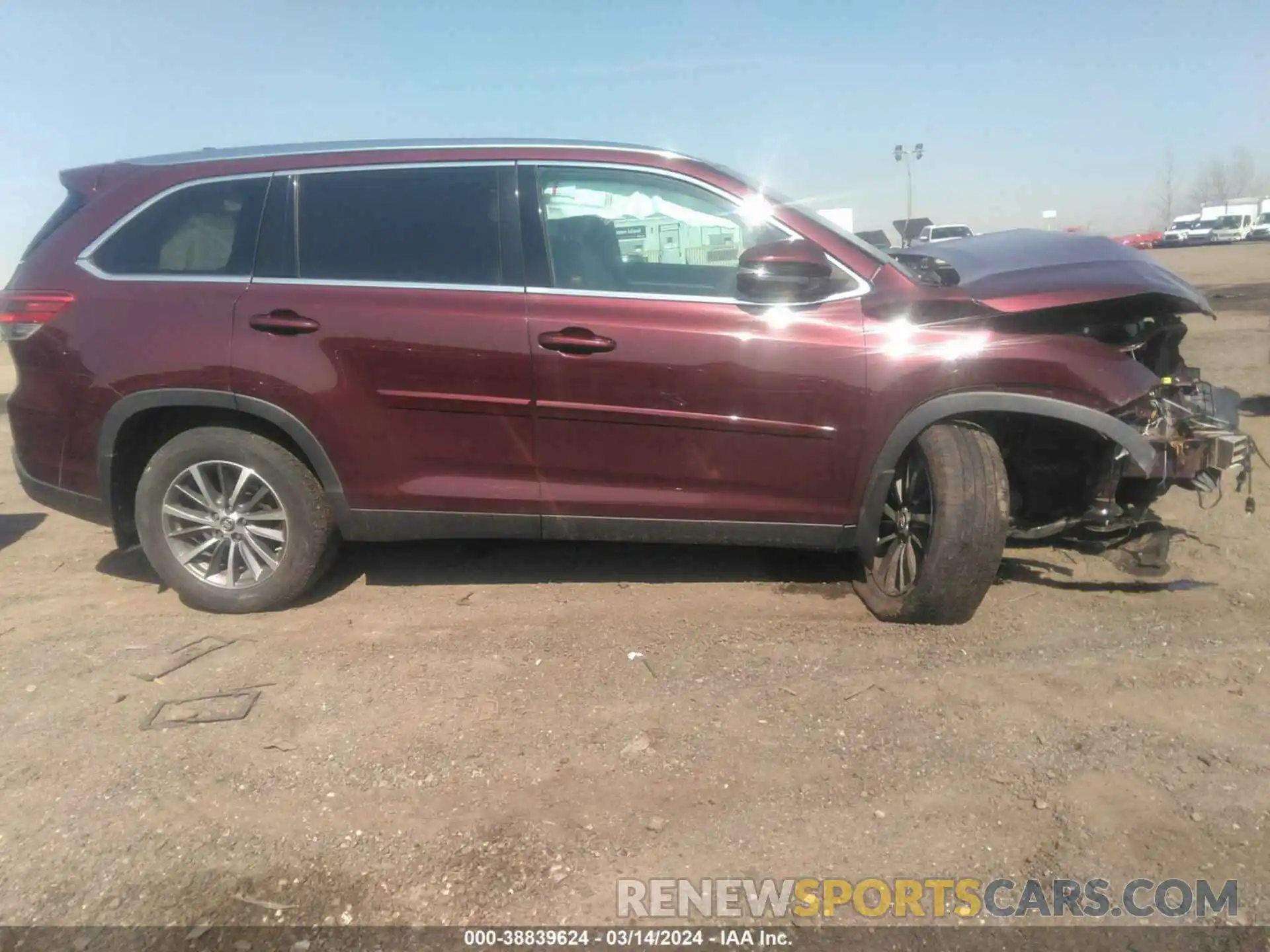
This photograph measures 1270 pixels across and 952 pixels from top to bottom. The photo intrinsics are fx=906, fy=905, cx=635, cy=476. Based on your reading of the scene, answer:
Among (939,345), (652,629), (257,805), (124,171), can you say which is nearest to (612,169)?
(939,345)

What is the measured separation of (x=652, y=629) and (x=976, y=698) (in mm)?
1280

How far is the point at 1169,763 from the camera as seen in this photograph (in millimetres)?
2777

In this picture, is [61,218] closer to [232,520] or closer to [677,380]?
[232,520]

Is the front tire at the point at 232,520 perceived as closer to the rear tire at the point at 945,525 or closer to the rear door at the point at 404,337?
the rear door at the point at 404,337

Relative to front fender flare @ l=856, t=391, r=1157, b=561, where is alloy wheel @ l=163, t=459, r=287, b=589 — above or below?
below

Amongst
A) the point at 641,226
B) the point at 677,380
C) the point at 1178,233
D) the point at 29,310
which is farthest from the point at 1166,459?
the point at 1178,233

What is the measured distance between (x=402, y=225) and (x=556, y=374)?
932mm

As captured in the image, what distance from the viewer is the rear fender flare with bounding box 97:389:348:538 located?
3758mm

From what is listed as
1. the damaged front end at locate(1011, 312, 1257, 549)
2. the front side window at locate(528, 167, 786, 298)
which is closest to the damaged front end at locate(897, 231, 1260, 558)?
the damaged front end at locate(1011, 312, 1257, 549)

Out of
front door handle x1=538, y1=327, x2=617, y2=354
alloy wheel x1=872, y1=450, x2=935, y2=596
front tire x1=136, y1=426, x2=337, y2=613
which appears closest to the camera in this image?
front door handle x1=538, y1=327, x2=617, y2=354

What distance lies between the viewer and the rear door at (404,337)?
365 centimetres

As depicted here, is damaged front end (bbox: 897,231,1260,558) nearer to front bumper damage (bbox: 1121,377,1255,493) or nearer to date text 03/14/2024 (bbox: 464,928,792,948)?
front bumper damage (bbox: 1121,377,1255,493)

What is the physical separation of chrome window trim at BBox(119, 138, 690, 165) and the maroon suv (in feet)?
0.09

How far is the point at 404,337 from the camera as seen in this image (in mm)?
3646
